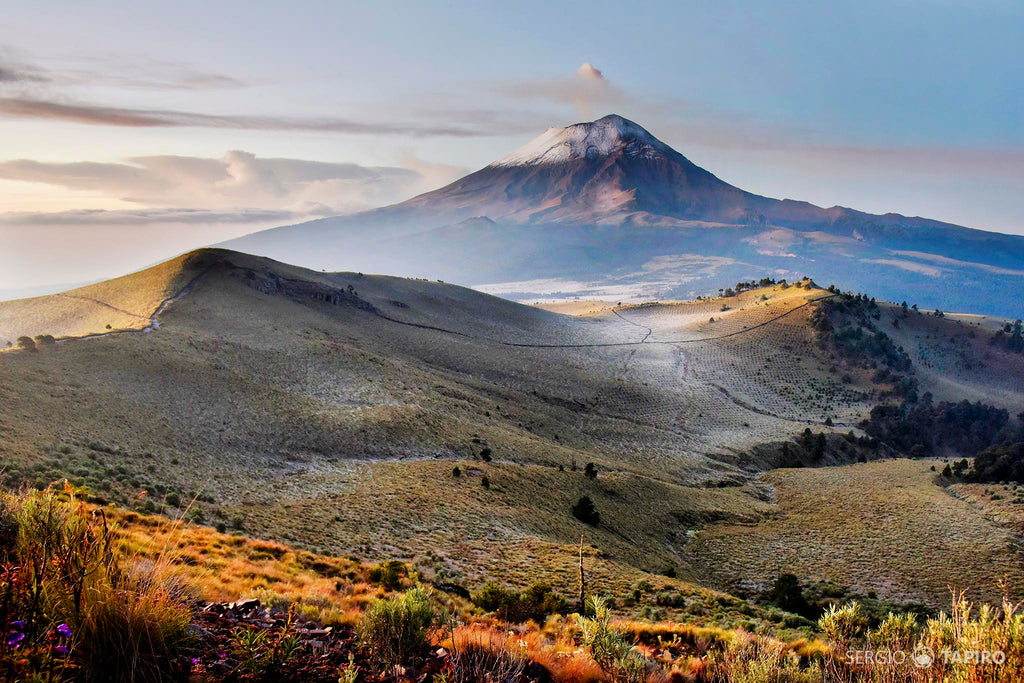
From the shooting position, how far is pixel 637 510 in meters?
30.7

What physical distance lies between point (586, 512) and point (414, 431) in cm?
1201

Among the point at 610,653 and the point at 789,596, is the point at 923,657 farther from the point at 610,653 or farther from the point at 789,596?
the point at 789,596

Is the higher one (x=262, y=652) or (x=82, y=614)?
(x=82, y=614)

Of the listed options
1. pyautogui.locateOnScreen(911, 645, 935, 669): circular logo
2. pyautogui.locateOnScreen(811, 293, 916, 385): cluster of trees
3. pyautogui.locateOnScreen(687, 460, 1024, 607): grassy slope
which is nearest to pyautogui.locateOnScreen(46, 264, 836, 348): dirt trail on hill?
pyautogui.locateOnScreen(811, 293, 916, 385): cluster of trees

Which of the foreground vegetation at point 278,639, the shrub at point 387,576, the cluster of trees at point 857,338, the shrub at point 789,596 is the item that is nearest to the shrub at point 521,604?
the shrub at point 387,576

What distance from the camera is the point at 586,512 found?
26734mm

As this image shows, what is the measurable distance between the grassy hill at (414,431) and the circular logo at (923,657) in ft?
24.1

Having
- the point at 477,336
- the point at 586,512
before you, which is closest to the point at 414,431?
the point at 586,512

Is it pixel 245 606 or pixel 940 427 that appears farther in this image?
pixel 940 427

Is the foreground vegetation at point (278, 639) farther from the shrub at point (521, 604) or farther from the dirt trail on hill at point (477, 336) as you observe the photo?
the dirt trail on hill at point (477, 336)

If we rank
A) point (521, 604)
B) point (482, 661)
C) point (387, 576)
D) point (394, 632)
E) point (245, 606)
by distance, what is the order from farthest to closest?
1. point (387, 576)
2. point (521, 604)
3. point (245, 606)
4. point (394, 632)
5. point (482, 661)

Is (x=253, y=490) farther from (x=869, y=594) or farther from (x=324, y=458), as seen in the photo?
(x=869, y=594)

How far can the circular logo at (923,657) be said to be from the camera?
5312mm

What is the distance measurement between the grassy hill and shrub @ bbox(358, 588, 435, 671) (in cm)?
248
